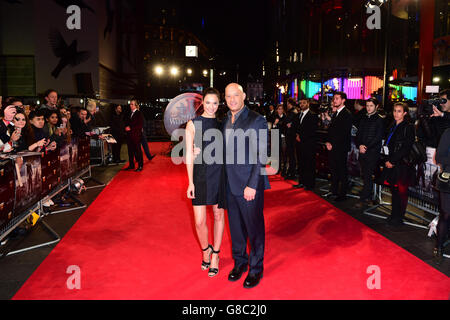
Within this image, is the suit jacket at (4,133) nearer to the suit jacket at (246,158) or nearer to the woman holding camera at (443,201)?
the suit jacket at (246,158)

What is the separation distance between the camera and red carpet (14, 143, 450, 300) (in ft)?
11.2

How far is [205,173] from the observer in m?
3.68

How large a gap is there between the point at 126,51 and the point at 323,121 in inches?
846

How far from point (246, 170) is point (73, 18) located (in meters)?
16.8

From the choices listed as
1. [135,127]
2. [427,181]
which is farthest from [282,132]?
[427,181]

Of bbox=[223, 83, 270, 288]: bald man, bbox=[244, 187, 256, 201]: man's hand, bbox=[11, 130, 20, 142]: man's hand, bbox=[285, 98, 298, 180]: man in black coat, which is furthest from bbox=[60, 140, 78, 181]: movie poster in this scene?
bbox=[285, 98, 298, 180]: man in black coat

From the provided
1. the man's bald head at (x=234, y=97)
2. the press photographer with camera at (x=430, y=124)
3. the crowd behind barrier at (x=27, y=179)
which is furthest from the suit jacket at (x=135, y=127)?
the man's bald head at (x=234, y=97)

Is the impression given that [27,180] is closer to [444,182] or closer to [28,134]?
[28,134]

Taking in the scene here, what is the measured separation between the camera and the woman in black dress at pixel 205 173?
3576 mm

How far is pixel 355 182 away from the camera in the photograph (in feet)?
26.3

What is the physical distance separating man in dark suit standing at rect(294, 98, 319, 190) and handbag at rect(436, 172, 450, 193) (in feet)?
12.8

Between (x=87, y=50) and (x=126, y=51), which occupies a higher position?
(x=126, y=51)

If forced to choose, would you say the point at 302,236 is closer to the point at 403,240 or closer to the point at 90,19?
the point at 403,240

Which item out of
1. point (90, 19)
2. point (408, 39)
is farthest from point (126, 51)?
point (408, 39)
